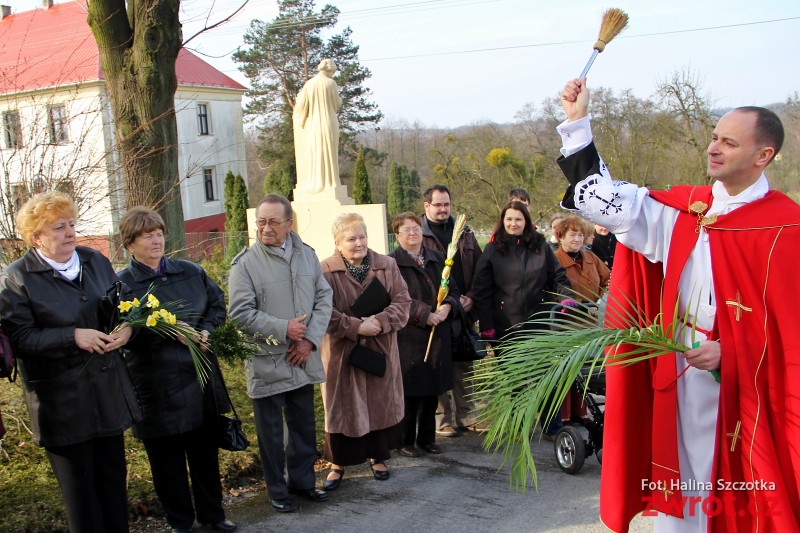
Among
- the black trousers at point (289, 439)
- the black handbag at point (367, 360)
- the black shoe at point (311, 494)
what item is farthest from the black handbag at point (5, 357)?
the black handbag at point (367, 360)

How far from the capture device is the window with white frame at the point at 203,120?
3438 centimetres

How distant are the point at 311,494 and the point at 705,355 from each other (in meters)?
3.16

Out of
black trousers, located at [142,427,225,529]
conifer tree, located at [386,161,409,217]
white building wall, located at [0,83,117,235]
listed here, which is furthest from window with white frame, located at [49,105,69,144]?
conifer tree, located at [386,161,409,217]

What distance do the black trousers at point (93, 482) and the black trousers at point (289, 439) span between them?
101cm

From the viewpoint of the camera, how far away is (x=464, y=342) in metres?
6.25

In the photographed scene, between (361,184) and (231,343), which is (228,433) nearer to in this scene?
(231,343)

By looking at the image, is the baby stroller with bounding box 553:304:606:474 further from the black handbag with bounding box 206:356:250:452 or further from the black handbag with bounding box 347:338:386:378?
the black handbag with bounding box 206:356:250:452

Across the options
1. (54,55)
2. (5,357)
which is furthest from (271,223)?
(54,55)

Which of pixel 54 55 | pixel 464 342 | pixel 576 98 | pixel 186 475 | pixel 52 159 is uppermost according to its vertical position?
pixel 54 55

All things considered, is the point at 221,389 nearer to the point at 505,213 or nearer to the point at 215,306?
the point at 215,306

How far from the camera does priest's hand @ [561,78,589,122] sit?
109 inches

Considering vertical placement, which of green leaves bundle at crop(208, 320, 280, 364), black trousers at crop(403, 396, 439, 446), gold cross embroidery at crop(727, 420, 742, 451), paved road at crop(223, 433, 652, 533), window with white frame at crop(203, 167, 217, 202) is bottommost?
paved road at crop(223, 433, 652, 533)

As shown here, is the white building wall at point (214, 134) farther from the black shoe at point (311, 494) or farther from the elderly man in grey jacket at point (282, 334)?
the black shoe at point (311, 494)

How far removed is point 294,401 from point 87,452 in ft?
4.72
